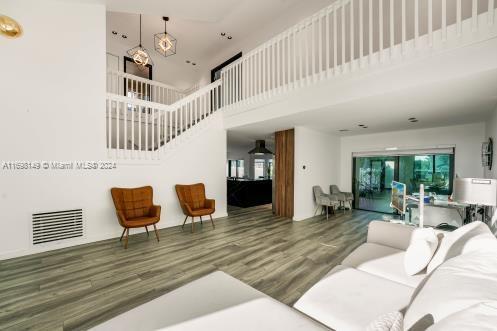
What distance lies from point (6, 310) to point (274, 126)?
5.10 metres

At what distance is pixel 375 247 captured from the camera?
2.34 m

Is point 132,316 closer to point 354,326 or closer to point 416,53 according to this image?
point 354,326

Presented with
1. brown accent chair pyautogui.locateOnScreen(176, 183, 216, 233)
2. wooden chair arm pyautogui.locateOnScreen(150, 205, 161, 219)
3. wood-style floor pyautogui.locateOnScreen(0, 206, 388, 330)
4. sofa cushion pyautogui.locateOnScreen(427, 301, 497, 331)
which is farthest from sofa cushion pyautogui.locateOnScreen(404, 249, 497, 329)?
brown accent chair pyautogui.locateOnScreen(176, 183, 216, 233)

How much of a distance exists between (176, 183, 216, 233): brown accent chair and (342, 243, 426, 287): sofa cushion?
3.17 metres

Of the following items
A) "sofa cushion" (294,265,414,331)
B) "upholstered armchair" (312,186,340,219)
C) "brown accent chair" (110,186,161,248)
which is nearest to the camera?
"sofa cushion" (294,265,414,331)

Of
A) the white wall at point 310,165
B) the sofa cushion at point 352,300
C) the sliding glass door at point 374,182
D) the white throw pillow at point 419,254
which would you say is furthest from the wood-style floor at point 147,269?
the sliding glass door at point 374,182

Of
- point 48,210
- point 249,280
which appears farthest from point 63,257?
point 249,280

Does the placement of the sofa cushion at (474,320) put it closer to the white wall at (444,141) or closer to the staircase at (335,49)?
the staircase at (335,49)

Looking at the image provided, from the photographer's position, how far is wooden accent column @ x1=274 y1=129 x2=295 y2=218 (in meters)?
5.69

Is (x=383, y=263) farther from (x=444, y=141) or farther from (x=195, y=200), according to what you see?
(x=444, y=141)

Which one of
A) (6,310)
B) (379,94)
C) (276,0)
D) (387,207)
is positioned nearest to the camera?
(6,310)

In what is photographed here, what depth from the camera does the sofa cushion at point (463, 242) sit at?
1.37 metres

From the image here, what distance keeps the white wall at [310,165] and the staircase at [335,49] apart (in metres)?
1.74

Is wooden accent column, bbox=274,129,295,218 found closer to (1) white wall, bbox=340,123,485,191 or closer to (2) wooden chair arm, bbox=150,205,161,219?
(1) white wall, bbox=340,123,485,191
